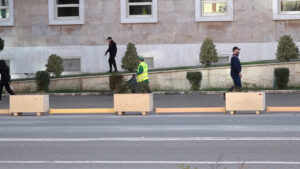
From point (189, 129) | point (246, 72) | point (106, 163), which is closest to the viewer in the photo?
point (106, 163)

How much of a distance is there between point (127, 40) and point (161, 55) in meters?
1.89

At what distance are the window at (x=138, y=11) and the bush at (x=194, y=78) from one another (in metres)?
6.09

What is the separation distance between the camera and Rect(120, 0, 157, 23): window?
3497 cm

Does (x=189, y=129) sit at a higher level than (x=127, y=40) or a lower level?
lower

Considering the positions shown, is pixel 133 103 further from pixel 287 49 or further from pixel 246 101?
pixel 287 49

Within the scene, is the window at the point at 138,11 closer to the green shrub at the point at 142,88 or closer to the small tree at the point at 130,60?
the small tree at the point at 130,60

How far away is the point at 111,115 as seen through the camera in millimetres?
22422

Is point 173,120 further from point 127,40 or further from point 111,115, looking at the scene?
point 127,40

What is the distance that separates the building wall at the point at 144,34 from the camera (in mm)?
34281

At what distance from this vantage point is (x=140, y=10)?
117ft

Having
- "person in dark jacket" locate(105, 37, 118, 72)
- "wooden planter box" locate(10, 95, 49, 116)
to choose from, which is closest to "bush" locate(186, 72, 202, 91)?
"person in dark jacket" locate(105, 37, 118, 72)

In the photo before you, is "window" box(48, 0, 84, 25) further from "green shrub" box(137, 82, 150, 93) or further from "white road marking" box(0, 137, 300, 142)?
"white road marking" box(0, 137, 300, 142)

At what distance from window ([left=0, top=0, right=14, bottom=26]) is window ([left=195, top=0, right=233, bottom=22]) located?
31.0 ft

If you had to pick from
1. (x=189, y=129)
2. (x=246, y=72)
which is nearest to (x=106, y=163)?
(x=189, y=129)
